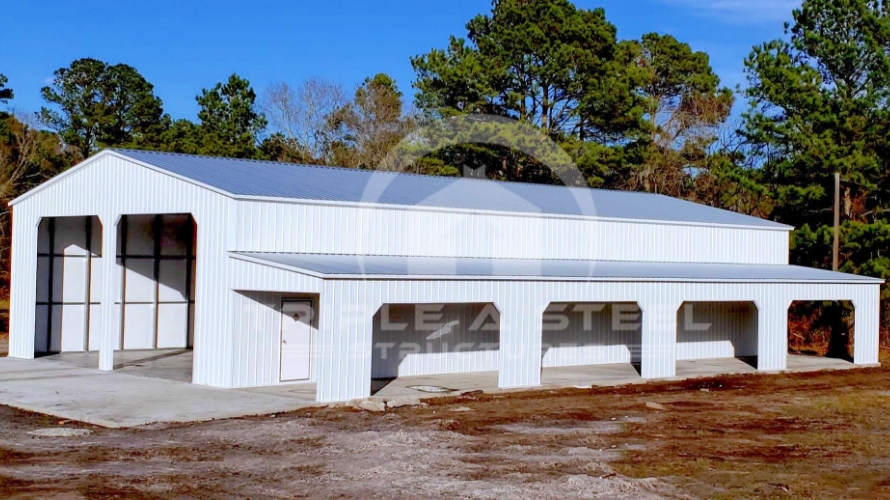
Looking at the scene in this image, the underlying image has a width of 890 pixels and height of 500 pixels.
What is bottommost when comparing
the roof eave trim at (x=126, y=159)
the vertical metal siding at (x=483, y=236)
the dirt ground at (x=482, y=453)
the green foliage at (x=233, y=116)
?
the dirt ground at (x=482, y=453)

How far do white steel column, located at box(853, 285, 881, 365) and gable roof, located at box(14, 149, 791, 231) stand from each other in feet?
13.6

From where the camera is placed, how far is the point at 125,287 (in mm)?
29922

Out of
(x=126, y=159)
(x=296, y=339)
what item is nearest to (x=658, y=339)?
(x=296, y=339)

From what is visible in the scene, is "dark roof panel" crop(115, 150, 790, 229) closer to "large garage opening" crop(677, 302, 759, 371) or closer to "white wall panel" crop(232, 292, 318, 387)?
"white wall panel" crop(232, 292, 318, 387)

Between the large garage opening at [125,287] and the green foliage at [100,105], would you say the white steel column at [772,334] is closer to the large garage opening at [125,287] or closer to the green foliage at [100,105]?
the large garage opening at [125,287]

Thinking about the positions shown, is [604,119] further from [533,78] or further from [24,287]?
[24,287]

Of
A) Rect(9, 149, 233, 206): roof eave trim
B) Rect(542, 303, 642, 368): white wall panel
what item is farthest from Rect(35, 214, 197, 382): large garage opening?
Rect(542, 303, 642, 368): white wall panel

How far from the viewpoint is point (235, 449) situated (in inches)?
594

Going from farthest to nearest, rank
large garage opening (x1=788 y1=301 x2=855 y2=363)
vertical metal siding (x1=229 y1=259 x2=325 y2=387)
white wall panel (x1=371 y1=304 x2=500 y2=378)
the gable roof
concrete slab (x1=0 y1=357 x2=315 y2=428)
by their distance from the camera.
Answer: large garage opening (x1=788 y1=301 x2=855 y2=363), white wall panel (x1=371 y1=304 x2=500 y2=378), the gable roof, vertical metal siding (x1=229 y1=259 x2=325 y2=387), concrete slab (x1=0 y1=357 x2=315 y2=428)

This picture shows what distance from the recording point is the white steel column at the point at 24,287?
28.0m

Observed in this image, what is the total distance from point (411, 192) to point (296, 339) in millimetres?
6619

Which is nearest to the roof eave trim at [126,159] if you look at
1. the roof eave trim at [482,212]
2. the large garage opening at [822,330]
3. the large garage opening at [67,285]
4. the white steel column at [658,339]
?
the roof eave trim at [482,212]

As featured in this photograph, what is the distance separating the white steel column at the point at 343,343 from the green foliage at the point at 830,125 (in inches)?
950

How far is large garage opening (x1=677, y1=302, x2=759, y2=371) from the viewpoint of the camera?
3177 cm
